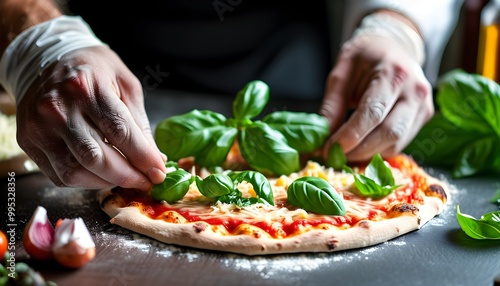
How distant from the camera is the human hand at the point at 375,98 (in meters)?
1.55

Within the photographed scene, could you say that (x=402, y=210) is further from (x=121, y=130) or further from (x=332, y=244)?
(x=121, y=130)

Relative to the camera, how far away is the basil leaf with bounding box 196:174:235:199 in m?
1.29

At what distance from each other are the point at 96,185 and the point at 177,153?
0.23 m

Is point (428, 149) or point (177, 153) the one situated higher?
point (177, 153)

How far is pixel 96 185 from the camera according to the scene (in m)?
1.31

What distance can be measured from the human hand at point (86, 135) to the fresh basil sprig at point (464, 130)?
0.81 metres

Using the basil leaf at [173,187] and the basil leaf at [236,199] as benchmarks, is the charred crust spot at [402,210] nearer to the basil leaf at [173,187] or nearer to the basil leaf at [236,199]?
the basil leaf at [236,199]

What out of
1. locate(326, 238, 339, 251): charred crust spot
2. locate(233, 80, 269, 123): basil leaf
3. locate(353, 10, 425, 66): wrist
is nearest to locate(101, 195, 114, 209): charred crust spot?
locate(233, 80, 269, 123): basil leaf

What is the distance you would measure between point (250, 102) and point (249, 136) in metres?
0.09

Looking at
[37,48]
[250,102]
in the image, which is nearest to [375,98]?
[250,102]

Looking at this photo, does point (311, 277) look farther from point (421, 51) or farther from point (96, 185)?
point (421, 51)

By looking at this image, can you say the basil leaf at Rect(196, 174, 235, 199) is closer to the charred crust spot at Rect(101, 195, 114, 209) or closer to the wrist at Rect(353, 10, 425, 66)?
the charred crust spot at Rect(101, 195, 114, 209)

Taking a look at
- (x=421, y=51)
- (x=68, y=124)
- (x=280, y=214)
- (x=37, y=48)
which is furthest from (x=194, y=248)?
(x=421, y=51)

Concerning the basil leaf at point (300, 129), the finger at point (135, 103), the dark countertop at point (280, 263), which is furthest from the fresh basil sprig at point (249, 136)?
the dark countertop at point (280, 263)
